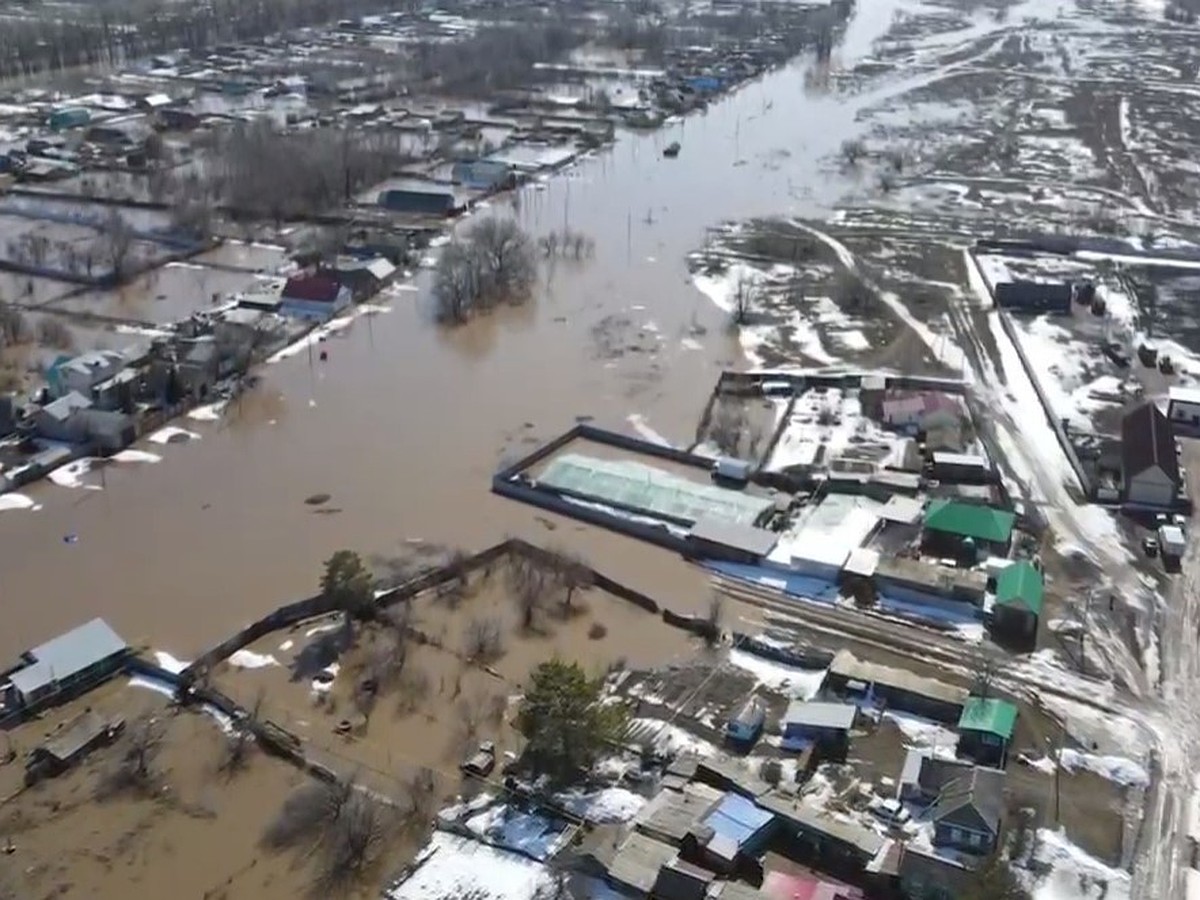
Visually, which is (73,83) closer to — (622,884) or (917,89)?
(917,89)

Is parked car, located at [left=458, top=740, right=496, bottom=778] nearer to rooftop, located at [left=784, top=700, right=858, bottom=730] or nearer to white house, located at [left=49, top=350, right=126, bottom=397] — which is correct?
rooftop, located at [left=784, top=700, right=858, bottom=730]

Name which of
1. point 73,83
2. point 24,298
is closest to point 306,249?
point 24,298

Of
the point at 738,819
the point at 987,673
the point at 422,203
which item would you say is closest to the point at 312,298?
the point at 422,203

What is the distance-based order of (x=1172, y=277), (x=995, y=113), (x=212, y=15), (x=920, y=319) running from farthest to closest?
(x=212, y=15)
(x=995, y=113)
(x=1172, y=277)
(x=920, y=319)

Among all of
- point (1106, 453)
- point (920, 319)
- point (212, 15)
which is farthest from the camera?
point (212, 15)

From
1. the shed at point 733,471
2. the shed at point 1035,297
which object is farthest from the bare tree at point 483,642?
the shed at point 1035,297

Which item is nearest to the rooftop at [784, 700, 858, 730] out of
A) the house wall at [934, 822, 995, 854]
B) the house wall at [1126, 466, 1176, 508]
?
Result: the house wall at [934, 822, 995, 854]

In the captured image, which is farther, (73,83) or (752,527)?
(73,83)
